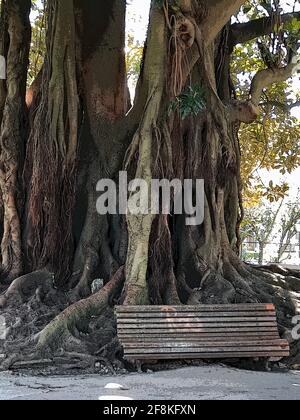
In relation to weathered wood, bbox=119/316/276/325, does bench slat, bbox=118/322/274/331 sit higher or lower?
lower

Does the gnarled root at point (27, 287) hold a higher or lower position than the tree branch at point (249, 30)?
lower

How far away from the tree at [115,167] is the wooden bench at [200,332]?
0.47 meters

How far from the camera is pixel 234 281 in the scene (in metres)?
8.42

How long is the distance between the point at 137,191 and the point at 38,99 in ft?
8.15

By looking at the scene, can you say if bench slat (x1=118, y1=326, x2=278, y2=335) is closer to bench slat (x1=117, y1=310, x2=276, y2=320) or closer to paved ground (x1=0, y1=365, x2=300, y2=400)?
bench slat (x1=117, y1=310, x2=276, y2=320)

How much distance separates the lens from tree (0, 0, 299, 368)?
7.97m

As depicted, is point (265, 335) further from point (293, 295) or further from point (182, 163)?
point (182, 163)

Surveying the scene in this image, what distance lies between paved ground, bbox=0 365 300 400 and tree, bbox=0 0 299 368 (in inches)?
41.3

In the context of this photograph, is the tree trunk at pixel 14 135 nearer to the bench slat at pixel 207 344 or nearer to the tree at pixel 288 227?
the bench slat at pixel 207 344

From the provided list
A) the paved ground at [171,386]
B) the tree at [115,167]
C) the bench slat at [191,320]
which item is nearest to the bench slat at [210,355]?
the paved ground at [171,386]

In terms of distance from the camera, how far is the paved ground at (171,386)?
214 inches

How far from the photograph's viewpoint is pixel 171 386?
591 cm

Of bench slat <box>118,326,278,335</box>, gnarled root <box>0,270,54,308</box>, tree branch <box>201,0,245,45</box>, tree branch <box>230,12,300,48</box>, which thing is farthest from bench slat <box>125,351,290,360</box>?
tree branch <box>230,12,300,48</box>

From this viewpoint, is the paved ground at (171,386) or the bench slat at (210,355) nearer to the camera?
the paved ground at (171,386)
